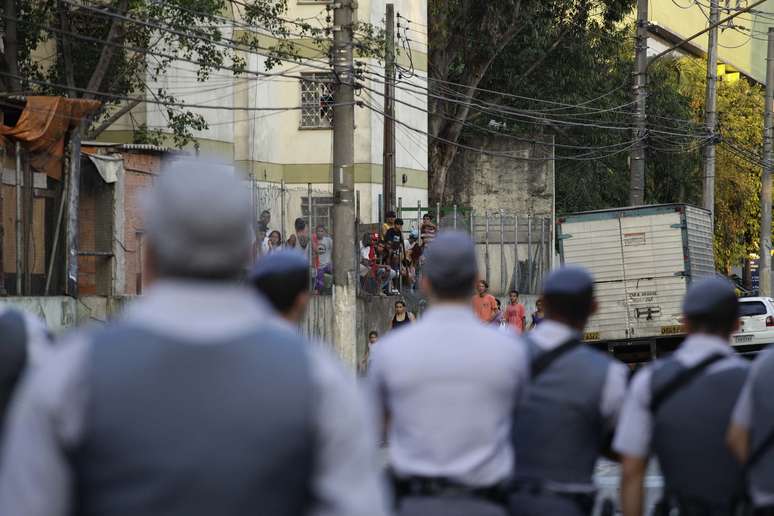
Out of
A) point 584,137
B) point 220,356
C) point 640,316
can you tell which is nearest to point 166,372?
point 220,356

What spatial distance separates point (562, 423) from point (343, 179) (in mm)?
Answer: 15444

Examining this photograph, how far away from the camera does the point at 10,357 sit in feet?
17.7

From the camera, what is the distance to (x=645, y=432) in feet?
18.4

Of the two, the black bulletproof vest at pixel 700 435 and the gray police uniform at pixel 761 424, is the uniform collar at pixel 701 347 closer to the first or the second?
the black bulletproof vest at pixel 700 435

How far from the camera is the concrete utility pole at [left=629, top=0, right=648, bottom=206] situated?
108ft

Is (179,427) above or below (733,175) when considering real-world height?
below

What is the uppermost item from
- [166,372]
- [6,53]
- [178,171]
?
[6,53]

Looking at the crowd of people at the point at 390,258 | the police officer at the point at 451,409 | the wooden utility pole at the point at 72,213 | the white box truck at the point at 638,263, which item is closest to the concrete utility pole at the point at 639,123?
the white box truck at the point at 638,263

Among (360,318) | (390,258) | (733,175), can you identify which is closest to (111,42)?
(390,258)

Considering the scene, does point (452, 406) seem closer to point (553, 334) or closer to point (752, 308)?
point (553, 334)

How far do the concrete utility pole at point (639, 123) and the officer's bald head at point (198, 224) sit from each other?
29.9 m

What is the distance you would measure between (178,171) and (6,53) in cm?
2726

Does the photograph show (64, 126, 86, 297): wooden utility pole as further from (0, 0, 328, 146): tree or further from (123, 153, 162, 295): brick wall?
(0, 0, 328, 146): tree

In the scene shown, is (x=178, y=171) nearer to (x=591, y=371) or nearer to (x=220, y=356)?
(x=220, y=356)
